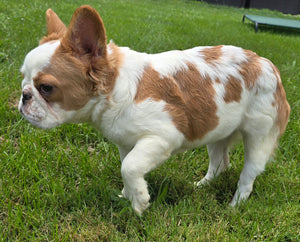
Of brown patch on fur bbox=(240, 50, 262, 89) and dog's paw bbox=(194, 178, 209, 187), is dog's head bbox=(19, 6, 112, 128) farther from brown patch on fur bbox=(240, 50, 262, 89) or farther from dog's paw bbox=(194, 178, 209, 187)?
dog's paw bbox=(194, 178, 209, 187)

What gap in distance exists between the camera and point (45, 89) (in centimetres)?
184

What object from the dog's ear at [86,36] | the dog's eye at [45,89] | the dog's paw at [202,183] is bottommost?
the dog's paw at [202,183]

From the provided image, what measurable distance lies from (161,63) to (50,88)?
707mm

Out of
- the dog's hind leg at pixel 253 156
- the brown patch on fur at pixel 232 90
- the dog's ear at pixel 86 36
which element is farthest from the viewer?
the dog's hind leg at pixel 253 156

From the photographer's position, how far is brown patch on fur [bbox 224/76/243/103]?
2189 mm

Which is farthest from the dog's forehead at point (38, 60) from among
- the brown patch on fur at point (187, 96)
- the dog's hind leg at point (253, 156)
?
the dog's hind leg at point (253, 156)

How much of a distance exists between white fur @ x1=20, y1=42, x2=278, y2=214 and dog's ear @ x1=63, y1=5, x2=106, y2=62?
0.40 feet

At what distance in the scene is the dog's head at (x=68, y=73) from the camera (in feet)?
5.94

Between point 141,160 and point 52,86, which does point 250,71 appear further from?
point 52,86

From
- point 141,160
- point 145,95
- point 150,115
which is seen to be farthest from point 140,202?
point 145,95

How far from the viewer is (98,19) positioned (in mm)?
1783

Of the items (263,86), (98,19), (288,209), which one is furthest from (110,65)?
(288,209)

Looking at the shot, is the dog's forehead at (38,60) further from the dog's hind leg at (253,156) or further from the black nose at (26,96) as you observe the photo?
the dog's hind leg at (253,156)

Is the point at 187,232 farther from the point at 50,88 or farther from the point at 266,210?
the point at 50,88
